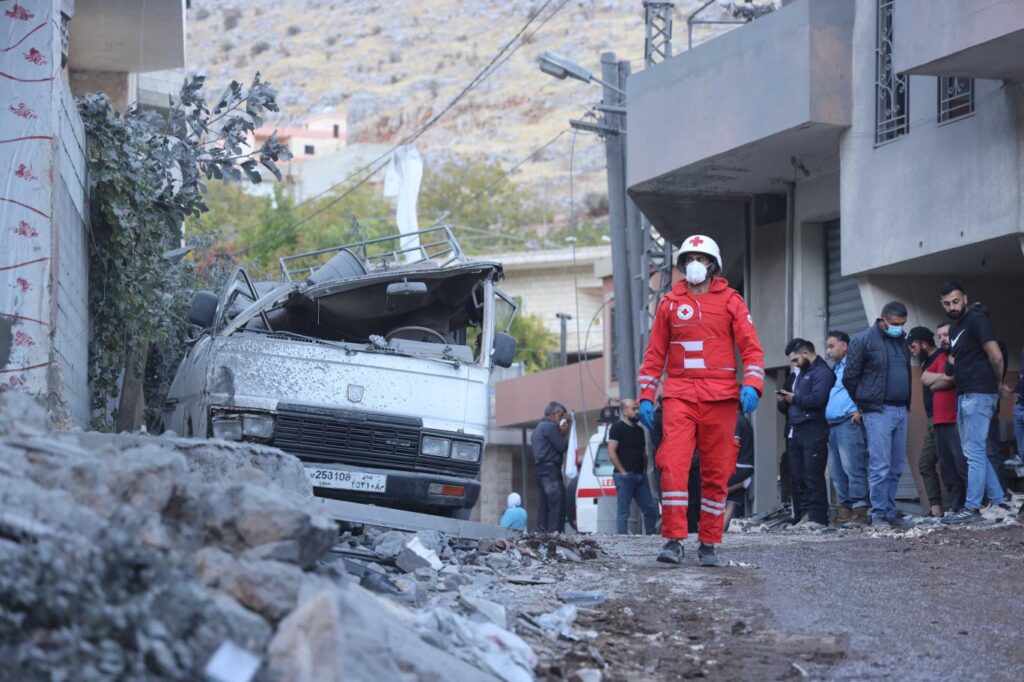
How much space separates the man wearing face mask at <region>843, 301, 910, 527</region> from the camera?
1257cm

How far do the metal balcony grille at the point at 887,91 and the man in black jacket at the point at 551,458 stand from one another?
18.3ft

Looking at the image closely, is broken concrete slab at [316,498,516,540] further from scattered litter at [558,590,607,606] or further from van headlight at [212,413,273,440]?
scattered litter at [558,590,607,606]

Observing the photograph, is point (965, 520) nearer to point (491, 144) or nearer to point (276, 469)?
point (276, 469)

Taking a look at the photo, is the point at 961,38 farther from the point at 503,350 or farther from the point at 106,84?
the point at 106,84

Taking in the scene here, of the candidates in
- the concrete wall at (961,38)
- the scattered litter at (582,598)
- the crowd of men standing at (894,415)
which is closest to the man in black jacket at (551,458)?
the crowd of men standing at (894,415)

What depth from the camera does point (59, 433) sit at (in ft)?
19.7

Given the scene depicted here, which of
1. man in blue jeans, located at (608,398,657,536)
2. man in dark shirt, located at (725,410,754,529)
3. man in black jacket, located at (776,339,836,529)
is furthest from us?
man in blue jeans, located at (608,398,657,536)

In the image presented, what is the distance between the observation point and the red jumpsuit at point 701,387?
923 cm

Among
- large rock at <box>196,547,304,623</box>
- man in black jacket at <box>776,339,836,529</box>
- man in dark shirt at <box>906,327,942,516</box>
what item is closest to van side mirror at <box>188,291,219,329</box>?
man in black jacket at <box>776,339,836,529</box>

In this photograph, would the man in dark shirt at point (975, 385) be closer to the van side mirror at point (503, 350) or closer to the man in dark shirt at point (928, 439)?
the man in dark shirt at point (928, 439)

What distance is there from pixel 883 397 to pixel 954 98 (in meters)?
3.86

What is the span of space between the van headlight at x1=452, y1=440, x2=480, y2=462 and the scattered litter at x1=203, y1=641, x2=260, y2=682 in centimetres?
730

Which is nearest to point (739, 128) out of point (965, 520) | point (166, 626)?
point (965, 520)

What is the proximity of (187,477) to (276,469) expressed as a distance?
1814mm
